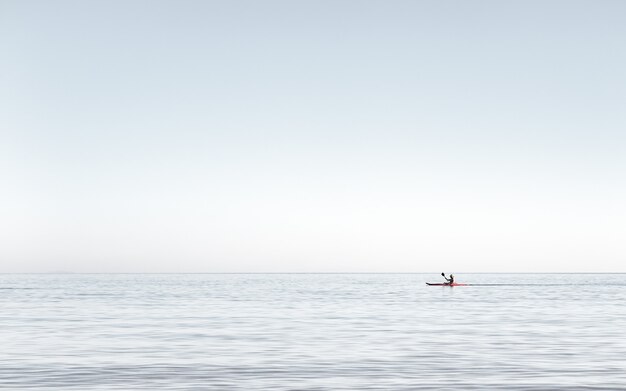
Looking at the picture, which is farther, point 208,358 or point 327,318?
point 327,318

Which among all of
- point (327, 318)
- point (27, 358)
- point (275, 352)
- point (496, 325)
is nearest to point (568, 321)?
point (496, 325)

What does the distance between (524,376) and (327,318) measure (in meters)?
29.6

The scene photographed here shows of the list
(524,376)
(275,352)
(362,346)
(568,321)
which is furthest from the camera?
(568,321)

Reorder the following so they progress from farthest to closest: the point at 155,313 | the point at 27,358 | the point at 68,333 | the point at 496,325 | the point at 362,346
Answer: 1. the point at 155,313
2. the point at 496,325
3. the point at 68,333
4. the point at 362,346
5. the point at 27,358

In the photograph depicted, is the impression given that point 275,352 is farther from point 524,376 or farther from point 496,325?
point 496,325

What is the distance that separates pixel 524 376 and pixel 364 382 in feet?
18.0

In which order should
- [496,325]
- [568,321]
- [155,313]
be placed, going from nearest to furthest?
[496,325] < [568,321] < [155,313]

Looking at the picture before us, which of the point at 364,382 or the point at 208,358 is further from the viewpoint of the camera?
the point at 208,358

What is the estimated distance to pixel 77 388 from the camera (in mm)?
26281

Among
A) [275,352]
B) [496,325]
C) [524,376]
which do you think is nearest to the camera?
[524,376]

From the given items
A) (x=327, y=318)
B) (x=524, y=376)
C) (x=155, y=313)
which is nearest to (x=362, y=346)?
(x=524, y=376)

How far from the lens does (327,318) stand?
57.6 m

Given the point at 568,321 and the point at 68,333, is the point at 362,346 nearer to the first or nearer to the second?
the point at 68,333

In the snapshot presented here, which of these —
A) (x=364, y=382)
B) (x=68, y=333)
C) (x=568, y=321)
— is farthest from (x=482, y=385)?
(x=568, y=321)
